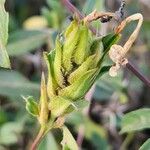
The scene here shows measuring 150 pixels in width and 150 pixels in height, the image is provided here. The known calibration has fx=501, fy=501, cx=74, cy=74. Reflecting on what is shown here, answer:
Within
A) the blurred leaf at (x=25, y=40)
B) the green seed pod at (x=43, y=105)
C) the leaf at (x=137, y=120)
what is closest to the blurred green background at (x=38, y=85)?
the blurred leaf at (x=25, y=40)

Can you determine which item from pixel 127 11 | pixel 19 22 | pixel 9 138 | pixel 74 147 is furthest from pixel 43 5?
pixel 74 147

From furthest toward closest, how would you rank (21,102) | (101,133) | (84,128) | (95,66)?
(101,133) → (84,128) → (21,102) → (95,66)

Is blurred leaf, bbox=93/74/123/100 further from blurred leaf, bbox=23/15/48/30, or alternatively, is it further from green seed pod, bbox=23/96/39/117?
green seed pod, bbox=23/96/39/117

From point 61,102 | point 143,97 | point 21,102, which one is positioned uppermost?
point 61,102

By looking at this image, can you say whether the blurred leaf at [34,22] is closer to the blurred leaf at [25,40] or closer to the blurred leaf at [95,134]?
the blurred leaf at [25,40]

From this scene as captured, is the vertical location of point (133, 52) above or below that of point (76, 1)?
below

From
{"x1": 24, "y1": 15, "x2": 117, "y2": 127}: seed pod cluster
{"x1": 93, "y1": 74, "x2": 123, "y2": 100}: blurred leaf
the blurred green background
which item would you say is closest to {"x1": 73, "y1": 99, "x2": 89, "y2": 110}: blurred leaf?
{"x1": 24, "y1": 15, "x2": 117, "y2": 127}: seed pod cluster

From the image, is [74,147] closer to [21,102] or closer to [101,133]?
[21,102]
